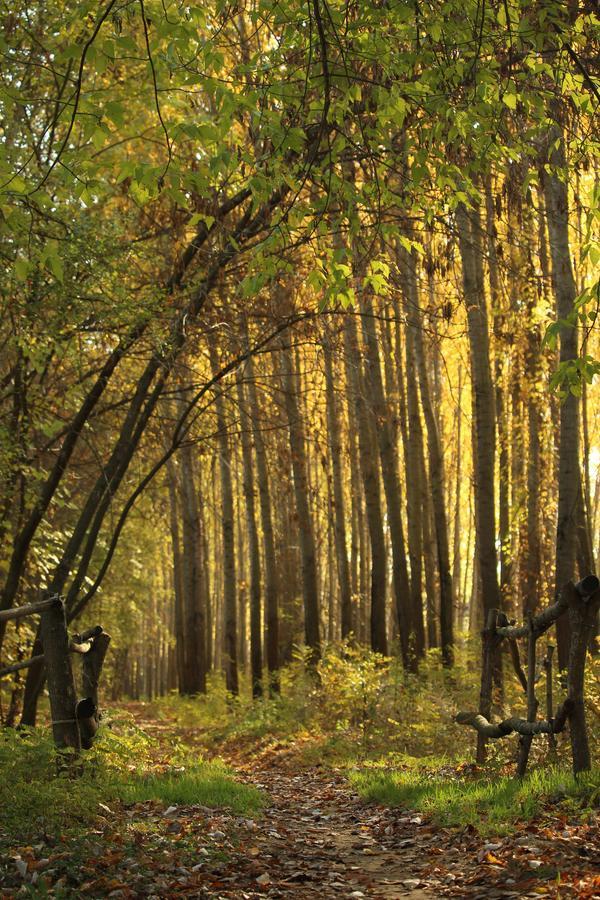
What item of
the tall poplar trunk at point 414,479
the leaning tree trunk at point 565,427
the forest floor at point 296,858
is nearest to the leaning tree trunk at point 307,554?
the tall poplar trunk at point 414,479

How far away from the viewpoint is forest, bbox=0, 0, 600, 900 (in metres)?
5.56

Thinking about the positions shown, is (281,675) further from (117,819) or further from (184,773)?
(117,819)

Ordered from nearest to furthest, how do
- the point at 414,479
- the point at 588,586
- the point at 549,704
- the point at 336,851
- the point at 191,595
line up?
the point at 336,851 < the point at 588,586 < the point at 549,704 < the point at 414,479 < the point at 191,595

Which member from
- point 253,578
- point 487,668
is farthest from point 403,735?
point 253,578

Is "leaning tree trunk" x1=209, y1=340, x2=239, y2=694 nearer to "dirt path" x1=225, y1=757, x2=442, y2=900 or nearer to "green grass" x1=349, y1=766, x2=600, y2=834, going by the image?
"dirt path" x1=225, y1=757, x2=442, y2=900

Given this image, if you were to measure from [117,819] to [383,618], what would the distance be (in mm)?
11375

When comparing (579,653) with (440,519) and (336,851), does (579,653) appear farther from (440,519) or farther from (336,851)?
(440,519)

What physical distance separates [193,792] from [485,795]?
248 cm

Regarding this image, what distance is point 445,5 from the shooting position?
5.66 metres

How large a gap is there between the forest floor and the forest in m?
0.03

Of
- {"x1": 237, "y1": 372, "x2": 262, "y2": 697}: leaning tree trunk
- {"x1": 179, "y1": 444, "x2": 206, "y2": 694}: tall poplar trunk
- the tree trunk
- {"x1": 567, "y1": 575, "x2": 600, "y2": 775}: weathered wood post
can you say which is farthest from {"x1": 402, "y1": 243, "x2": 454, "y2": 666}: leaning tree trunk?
{"x1": 567, "y1": 575, "x2": 600, "y2": 775}: weathered wood post

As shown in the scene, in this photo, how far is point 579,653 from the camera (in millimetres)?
6562

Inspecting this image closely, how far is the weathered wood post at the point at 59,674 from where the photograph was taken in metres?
6.80

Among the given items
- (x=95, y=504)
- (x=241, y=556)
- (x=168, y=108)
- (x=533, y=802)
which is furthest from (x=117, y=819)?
(x=241, y=556)
